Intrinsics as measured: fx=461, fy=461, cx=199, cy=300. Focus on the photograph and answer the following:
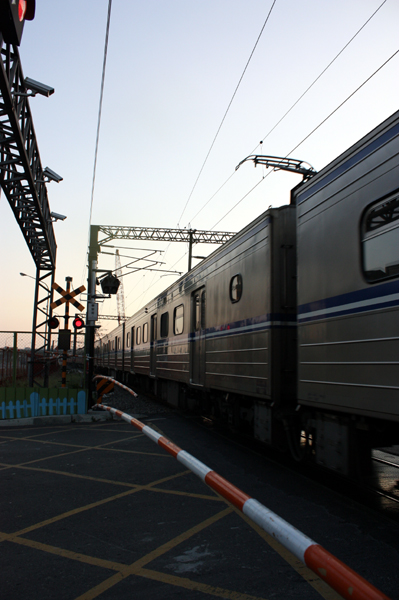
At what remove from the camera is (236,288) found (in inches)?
284

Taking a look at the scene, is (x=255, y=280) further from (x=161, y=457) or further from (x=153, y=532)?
(x=153, y=532)

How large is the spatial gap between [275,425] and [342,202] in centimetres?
294

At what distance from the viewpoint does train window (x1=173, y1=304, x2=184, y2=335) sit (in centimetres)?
1088

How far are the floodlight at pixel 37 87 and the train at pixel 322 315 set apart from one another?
477cm

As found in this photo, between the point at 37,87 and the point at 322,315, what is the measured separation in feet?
24.6

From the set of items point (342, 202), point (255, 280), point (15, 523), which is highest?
point (342, 202)

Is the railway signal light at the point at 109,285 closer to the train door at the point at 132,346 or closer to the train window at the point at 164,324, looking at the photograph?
the train window at the point at 164,324

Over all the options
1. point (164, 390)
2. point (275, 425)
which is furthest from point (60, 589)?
point (164, 390)

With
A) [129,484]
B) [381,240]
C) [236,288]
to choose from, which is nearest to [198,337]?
[236,288]

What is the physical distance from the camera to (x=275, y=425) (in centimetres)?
594

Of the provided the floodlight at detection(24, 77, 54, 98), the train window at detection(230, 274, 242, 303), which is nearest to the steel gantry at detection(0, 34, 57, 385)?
the floodlight at detection(24, 77, 54, 98)

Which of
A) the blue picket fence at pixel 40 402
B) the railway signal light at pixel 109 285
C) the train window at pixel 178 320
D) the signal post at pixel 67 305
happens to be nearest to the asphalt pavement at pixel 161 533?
the blue picket fence at pixel 40 402

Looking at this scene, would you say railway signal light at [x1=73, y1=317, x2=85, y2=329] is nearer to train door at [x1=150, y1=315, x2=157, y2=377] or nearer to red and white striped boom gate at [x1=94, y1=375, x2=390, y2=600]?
train door at [x1=150, y1=315, x2=157, y2=377]

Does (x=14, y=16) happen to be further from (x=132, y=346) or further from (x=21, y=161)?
(x=132, y=346)
